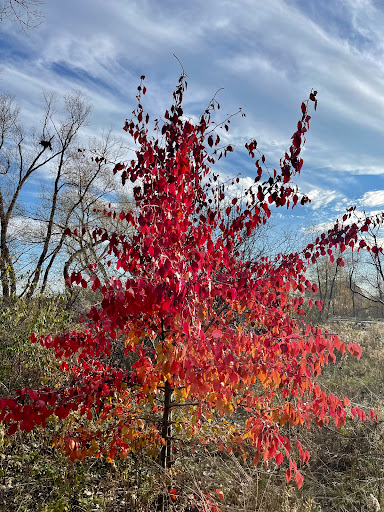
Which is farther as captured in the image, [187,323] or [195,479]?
[195,479]

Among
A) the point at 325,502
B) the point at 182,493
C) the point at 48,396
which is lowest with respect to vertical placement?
Result: the point at 325,502

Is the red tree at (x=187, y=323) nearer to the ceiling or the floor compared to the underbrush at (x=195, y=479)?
nearer to the ceiling

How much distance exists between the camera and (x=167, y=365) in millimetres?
2465

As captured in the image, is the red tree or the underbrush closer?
the red tree

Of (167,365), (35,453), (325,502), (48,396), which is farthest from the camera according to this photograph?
(35,453)

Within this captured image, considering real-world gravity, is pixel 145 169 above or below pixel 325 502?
above

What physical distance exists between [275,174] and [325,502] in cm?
423

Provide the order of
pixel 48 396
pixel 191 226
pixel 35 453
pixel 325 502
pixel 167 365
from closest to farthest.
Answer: pixel 167 365, pixel 48 396, pixel 191 226, pixel 325 502, pixel 35 453

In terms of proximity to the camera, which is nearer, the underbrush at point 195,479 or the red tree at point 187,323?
the red tree at point 187,323

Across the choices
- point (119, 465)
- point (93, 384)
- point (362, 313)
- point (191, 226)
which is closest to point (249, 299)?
point (191, 226)

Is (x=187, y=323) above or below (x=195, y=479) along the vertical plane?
above

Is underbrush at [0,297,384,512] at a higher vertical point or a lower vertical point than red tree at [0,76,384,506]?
lower

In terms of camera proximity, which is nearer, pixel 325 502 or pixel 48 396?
pixel 48 396

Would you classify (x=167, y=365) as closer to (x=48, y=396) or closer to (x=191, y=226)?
(x=48, y=396)
